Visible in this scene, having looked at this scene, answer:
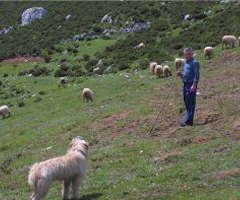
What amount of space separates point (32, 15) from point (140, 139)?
6353 cm

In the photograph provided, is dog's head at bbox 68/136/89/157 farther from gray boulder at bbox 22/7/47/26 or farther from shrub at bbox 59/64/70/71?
gray boulder at bbox 22/7/47/26

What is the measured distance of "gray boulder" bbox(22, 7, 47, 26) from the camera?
259 ft

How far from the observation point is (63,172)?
12.8 metres

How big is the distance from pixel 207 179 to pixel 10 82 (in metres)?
35.4

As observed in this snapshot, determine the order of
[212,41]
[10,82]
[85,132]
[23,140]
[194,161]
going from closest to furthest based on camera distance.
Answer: [194,161], [85,132], [23,140], [212,41], [10,82]

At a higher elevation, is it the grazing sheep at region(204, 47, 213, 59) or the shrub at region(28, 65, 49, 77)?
the grazing sheep at region(204, 47, 213, 59)

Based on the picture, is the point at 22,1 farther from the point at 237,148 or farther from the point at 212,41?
the point at 237,148

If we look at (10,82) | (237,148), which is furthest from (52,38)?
(237,148)

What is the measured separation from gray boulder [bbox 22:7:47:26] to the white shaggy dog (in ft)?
221

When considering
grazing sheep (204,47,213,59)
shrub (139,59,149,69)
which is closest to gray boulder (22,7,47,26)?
shrub (139,59,149,69)

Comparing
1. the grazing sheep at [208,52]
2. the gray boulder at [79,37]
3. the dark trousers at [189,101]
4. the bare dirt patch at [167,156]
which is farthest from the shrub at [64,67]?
the bare dirt patch at [167,156]

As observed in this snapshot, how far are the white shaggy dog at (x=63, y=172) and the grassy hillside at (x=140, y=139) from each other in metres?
0.66

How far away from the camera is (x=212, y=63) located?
33938 mm

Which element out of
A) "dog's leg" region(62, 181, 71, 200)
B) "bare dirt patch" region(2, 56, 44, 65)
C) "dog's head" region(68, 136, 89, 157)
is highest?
"dog's head" region(68, 136, 89, 157)
